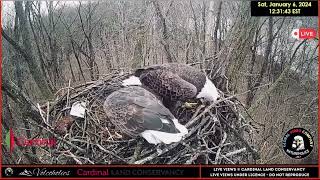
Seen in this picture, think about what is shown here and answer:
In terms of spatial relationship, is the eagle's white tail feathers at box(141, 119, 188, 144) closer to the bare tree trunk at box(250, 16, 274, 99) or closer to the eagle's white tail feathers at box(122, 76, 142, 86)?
the eagle's white tail feathers at box(122, 76, 142, 86)

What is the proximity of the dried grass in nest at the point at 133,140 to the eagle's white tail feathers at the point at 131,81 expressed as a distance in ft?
0.13

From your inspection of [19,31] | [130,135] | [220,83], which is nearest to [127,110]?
[130,135]

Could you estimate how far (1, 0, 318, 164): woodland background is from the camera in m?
4.41

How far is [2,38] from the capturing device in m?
4.48

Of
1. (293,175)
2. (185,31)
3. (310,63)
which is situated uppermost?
(185,31)

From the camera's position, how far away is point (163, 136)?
13.9 ft

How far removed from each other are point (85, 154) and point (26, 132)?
1.72ft

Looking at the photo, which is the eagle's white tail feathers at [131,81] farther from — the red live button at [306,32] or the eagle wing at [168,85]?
the red live button at [306,32]

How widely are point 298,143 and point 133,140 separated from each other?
1.31 m

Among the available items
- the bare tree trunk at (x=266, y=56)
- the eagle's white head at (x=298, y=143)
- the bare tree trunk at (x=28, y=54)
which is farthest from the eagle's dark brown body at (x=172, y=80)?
the eagle's white head at (x=298, y=143)

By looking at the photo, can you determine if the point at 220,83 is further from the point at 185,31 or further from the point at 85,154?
the point at 85,154

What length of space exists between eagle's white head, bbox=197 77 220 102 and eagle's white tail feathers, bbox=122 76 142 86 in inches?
→ 18.8

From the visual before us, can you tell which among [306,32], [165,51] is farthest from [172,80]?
[306,32]

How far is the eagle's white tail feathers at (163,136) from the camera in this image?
167 inches
